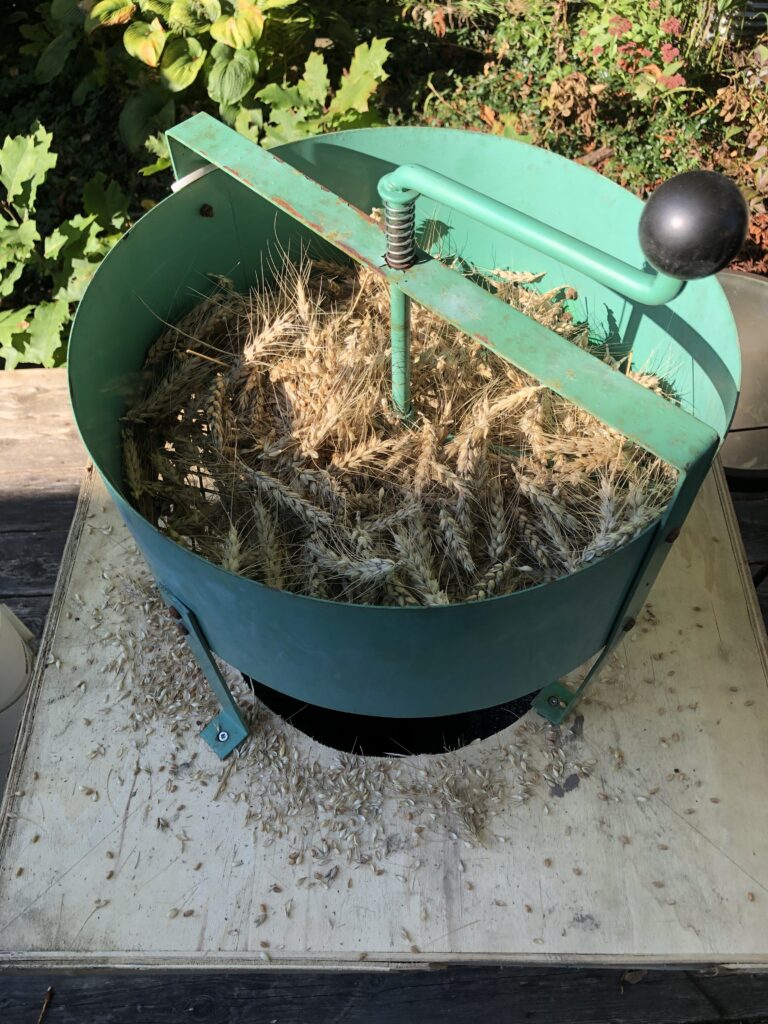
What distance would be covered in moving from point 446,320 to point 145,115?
7.38 ft

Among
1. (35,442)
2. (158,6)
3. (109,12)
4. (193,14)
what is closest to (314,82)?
(193,14)

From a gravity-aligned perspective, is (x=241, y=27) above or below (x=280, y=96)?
above

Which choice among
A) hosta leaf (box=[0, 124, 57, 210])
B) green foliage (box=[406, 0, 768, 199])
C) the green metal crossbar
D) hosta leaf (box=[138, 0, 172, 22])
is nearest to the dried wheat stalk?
the green metal crossbar

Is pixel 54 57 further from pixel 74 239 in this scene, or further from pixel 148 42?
pixel 74 239

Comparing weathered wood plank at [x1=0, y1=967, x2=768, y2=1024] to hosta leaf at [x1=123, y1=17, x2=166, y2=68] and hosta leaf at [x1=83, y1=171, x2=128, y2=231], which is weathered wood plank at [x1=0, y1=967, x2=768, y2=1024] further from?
hosta leaf at [x1=123, y1=17, x2=166, y2=68]

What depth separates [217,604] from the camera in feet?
3.29

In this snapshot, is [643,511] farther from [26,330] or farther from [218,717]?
[26,330]

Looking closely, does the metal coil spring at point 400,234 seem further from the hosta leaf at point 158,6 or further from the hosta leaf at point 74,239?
the hosta leaf at point 158,6

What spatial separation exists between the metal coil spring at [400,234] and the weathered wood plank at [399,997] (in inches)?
58.2

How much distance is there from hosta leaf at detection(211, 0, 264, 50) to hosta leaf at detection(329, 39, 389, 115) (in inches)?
11.6

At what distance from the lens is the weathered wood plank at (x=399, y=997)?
1698 mm

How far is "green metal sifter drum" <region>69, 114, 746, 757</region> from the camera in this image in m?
0.86

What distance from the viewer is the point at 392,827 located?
142cm

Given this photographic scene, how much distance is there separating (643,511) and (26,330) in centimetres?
186
